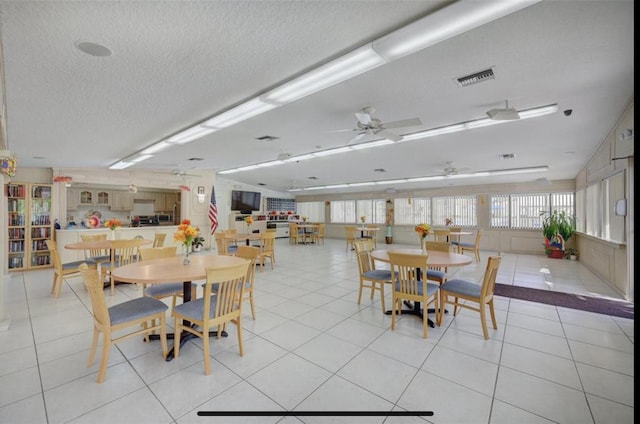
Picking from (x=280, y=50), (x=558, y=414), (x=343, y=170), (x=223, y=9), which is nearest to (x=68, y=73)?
(x=223, y=9)

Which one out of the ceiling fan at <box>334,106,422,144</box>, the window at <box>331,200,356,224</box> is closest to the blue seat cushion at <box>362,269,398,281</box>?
the ceiling fan at <box>334,106,422,144</box>

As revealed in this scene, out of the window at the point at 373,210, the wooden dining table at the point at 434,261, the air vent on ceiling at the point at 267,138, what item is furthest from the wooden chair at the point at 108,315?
the window at the point at 373,210

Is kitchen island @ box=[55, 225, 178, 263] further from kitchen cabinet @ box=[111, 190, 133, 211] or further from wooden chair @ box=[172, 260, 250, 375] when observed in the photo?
wooden chair @ box=[172, 260, 250, 375]

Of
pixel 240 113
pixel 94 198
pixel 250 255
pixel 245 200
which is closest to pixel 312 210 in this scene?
pixel 245 200

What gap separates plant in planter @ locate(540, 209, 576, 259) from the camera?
7.68 meters

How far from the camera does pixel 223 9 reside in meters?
1.77

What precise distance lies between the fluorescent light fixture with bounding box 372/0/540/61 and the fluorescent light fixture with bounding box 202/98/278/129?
1542mm

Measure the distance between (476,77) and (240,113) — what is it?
2.75 metres

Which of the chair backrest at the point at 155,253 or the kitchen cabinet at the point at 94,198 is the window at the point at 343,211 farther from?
the chair backrest at the point at 155,253

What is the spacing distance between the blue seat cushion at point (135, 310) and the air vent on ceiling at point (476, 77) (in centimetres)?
380

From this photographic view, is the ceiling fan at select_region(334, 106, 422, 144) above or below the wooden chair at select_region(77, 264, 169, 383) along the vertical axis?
above

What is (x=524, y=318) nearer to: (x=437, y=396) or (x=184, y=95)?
(x=437, y=396)

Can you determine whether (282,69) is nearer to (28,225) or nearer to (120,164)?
(120,164)

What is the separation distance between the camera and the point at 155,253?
12.2 ft
